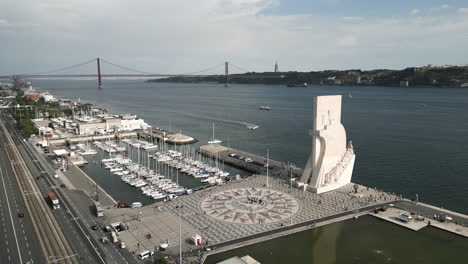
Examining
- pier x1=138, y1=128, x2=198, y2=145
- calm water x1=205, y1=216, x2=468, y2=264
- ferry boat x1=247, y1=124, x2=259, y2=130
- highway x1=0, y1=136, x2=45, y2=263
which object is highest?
ferry boat x1=247, y1=124, x2=259, y2=130

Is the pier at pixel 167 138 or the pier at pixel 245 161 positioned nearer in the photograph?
the pier at pixel 245 161

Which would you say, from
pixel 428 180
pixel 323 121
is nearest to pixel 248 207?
pixel 323 121

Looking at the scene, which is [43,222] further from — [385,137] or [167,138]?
[385,137]

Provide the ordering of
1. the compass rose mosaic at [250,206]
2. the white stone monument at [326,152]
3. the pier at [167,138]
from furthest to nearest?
the pier at [167,138]
the white stone monument at [326,152]
the compass rose mosaic at [250,206]

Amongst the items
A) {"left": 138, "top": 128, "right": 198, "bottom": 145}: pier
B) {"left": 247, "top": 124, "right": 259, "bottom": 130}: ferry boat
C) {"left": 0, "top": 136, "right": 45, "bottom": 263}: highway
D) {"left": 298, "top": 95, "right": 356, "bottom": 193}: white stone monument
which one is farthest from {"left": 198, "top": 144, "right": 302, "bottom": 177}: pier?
{"left": 0, "top": 136, "right": 45, "bottom": 263}: highway

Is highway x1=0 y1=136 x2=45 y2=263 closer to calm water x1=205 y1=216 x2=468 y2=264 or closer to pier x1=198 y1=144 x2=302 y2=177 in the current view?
calm water x1=205 y1=216 x2=468 y2=264

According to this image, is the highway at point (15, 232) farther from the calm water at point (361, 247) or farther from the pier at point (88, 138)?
the pier at point (88, 138)

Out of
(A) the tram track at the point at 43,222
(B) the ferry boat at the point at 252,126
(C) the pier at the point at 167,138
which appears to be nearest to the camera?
(A) the tram track at the point at 43,222

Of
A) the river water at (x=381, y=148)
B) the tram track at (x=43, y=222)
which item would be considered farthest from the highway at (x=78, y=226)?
the river water at (x=381, y=148)
